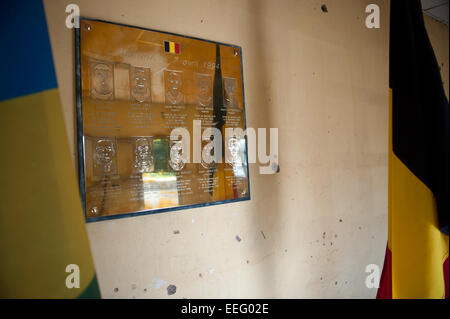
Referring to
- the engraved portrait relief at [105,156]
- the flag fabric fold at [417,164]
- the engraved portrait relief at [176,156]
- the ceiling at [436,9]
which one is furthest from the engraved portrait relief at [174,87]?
the ceiling at [436,9]

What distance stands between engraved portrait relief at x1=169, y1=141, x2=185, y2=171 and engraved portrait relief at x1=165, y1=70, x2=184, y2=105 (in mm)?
181

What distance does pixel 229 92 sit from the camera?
4.34ft

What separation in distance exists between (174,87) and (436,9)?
8.29ft

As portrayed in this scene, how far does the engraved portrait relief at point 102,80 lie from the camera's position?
1.02 metres

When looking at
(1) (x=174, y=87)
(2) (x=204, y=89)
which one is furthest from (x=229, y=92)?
(1) (x=174, y=87)

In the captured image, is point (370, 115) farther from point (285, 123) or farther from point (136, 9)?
point (136, 9)

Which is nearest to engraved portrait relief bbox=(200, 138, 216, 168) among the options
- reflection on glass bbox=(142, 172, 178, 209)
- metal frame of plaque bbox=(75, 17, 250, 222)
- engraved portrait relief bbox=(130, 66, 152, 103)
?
metal frame of plaque bbox=(75, 17, 250, 222)

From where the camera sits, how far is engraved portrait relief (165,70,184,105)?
3.84 ft

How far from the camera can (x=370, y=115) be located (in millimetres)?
1964

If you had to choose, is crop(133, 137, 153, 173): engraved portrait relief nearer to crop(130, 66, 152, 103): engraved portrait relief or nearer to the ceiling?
crop(130, 66, 152, 103): engraved portrait relief

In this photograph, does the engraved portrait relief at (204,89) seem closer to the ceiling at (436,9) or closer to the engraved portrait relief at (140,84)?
the engraved portrait relief at (140,84)

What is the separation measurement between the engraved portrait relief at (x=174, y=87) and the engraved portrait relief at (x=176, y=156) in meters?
0.18

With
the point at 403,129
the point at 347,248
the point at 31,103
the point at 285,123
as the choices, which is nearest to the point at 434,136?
the point at 403,129

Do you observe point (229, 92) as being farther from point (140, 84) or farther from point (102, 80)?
point (102, 80)
